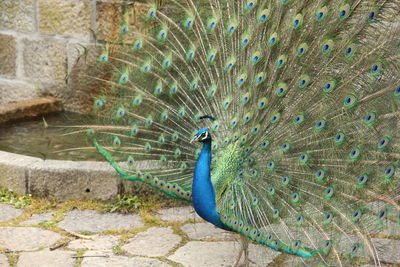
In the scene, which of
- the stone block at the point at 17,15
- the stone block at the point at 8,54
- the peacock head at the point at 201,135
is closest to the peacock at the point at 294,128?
the peacock head at the point at 201,135

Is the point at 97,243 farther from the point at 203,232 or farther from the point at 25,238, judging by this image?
the point at 203,232

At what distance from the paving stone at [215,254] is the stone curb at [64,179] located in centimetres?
72

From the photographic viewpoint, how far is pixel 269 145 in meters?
3.18

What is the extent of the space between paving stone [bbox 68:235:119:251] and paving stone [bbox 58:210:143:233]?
12 cm

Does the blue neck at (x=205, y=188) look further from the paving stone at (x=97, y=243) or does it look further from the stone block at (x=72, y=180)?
the stone block at (x=72, y=180)

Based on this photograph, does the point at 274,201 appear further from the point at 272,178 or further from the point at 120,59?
the point at 120,59

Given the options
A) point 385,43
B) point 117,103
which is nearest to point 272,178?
point 385,43

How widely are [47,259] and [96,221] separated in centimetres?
60

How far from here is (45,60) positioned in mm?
5977

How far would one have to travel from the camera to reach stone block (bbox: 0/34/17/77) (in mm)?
6098

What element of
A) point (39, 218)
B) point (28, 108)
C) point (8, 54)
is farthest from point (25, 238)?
point (8, 54)

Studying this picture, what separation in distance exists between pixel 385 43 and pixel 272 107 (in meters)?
0.63

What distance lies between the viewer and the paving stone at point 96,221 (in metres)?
3.91

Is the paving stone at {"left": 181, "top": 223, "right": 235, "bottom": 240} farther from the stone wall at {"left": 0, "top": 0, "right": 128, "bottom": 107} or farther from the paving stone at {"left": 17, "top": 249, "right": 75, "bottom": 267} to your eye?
the stone wall at {"left": 0, "top": 0, "right": 128, "bottom": 107}
